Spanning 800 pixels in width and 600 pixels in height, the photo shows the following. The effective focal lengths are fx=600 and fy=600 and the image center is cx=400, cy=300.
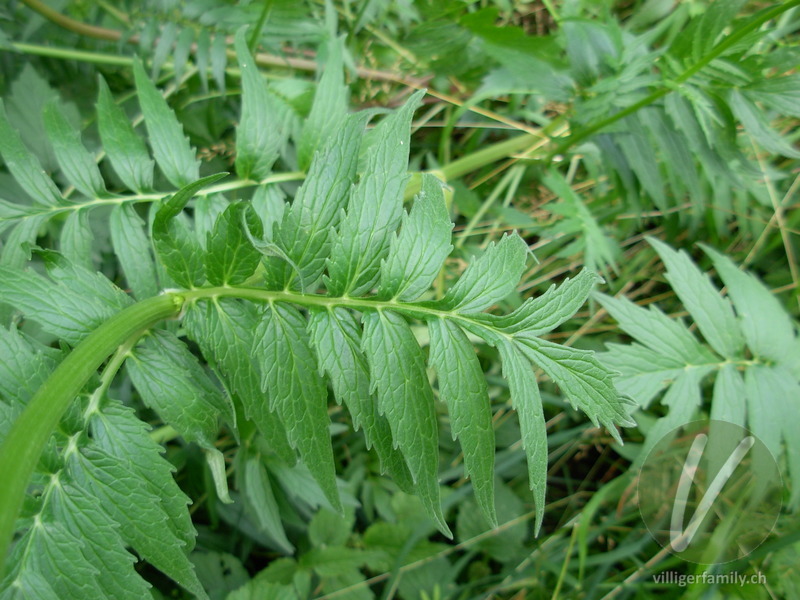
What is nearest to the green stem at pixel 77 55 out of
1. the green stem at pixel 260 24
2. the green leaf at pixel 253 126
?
the green stem at pixel 260 24

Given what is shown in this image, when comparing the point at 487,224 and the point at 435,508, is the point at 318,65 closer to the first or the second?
the point at 487,224

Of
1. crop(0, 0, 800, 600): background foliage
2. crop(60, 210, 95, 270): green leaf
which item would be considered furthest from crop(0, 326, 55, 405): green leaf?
crop(60, 210, 95, 270): green leaf

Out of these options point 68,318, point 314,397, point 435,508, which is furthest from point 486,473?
point 68,318

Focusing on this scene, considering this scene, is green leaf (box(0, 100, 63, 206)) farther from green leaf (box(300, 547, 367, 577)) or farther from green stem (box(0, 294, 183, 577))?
green leaf (box(300, 547, 367, 577))

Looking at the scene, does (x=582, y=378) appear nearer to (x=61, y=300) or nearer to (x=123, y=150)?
(x=61, y=300)

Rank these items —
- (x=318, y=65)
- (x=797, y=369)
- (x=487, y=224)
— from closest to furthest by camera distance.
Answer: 1. (x=797, y=369)
2. (x=318, y=65)
3. (x=487, y=224)

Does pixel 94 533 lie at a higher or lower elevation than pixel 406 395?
lower

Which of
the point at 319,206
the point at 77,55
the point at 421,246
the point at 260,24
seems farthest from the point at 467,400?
the point at 77,55

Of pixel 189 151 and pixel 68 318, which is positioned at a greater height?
pixel 189 151
